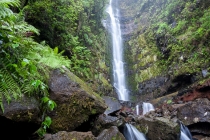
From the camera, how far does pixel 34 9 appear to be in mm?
6270

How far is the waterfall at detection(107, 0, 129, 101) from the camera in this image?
16.0 meters

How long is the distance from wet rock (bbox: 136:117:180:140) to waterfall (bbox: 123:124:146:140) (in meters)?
0.28

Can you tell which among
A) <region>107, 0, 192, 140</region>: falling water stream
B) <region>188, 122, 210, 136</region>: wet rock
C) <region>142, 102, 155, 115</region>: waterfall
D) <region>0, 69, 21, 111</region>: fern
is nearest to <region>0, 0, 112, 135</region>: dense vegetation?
<region>0, 69, 21, 111</region>: fern

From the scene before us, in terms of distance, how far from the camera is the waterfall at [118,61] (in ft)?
52.4

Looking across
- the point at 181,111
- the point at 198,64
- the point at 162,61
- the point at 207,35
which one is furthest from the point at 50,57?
the point at 162,61

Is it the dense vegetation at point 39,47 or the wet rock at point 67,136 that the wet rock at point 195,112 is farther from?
the wet rock at point 67,136

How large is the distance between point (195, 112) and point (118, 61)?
11.0 meters

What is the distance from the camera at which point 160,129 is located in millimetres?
7078

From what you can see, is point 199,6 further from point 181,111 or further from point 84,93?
point 84,93

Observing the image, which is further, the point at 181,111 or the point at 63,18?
the point at 181,111

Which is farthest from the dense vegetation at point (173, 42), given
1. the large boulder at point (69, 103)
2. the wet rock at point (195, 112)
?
the large boulder at point (69, 103)

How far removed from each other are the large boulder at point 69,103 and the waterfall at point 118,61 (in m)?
10.9

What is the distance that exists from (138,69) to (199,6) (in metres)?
6.97

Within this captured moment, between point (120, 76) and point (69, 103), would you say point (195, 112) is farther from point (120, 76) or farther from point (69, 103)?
point (120, 76)
